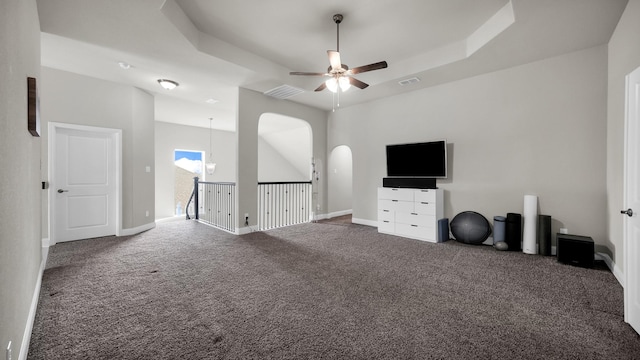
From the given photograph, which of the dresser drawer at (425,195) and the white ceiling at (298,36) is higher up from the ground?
the white ceiling at (298,36)

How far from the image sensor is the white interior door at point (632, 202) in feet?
6.35

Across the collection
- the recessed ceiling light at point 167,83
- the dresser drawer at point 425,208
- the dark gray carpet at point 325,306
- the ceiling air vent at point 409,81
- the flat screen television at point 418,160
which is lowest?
the dark gray carpet at point 325,306

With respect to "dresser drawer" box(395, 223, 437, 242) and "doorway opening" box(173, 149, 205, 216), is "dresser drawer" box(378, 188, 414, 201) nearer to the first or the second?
"dresser drawer" box(395, 223, 437, 242)

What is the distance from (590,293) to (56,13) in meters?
6.15

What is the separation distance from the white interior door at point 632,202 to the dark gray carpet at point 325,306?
0.21 metres

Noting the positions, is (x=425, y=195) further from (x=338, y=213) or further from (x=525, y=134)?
(x=338, y=213)

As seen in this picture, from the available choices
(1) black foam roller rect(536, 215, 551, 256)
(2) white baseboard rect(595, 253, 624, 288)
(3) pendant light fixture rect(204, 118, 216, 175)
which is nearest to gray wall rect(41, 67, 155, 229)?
(3) pendant light fixture rect(204, 118, 216, 175)

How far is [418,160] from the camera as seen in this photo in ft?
16.5

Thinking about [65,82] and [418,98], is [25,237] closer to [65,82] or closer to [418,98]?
[65,82]

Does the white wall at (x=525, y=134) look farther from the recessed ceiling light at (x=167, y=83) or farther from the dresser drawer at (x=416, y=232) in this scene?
the recessed ceiling light at (x=167, y=83)

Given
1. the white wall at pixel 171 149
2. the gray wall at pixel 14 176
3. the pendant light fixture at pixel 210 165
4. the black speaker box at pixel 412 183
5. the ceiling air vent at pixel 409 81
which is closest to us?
the gray wall at pixel 14 176

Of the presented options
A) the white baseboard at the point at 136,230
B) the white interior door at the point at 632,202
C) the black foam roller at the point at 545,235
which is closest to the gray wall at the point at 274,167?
the white baseboard at the point at 136,230

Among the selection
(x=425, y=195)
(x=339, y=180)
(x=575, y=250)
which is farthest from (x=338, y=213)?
(x=575, y=250)

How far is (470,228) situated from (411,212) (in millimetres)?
967
